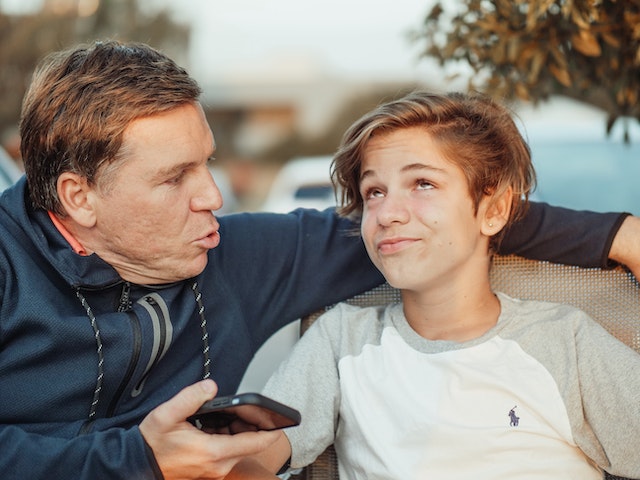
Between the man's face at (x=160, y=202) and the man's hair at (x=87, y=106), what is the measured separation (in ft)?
0.14

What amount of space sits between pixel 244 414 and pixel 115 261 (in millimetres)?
720

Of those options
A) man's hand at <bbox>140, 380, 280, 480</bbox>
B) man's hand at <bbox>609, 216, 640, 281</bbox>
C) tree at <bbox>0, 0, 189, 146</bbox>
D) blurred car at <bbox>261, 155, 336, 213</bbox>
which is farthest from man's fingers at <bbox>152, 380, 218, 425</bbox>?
tree at <bbox>0, 0, 189, 146</bbox>

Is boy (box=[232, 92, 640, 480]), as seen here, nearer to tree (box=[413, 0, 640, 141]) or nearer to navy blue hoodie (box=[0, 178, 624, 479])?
navy blue hoodie (box=[0, 178, 624, 479])

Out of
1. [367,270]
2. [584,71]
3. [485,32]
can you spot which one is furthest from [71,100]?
[584,71]

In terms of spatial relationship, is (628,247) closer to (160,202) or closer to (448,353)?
(448,353)

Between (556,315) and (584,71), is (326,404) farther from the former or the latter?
(584,71)

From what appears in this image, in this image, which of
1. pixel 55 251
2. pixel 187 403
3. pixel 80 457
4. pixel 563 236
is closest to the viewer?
pixel 187 403

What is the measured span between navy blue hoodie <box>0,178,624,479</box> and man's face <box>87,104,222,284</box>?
0.30ft

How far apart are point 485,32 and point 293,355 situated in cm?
155

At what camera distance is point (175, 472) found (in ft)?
6.86

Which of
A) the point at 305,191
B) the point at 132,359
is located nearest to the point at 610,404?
the point at 132,359

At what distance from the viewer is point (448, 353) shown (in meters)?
2.50

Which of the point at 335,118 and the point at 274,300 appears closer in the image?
the point at 274,300

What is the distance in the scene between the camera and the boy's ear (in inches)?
104
